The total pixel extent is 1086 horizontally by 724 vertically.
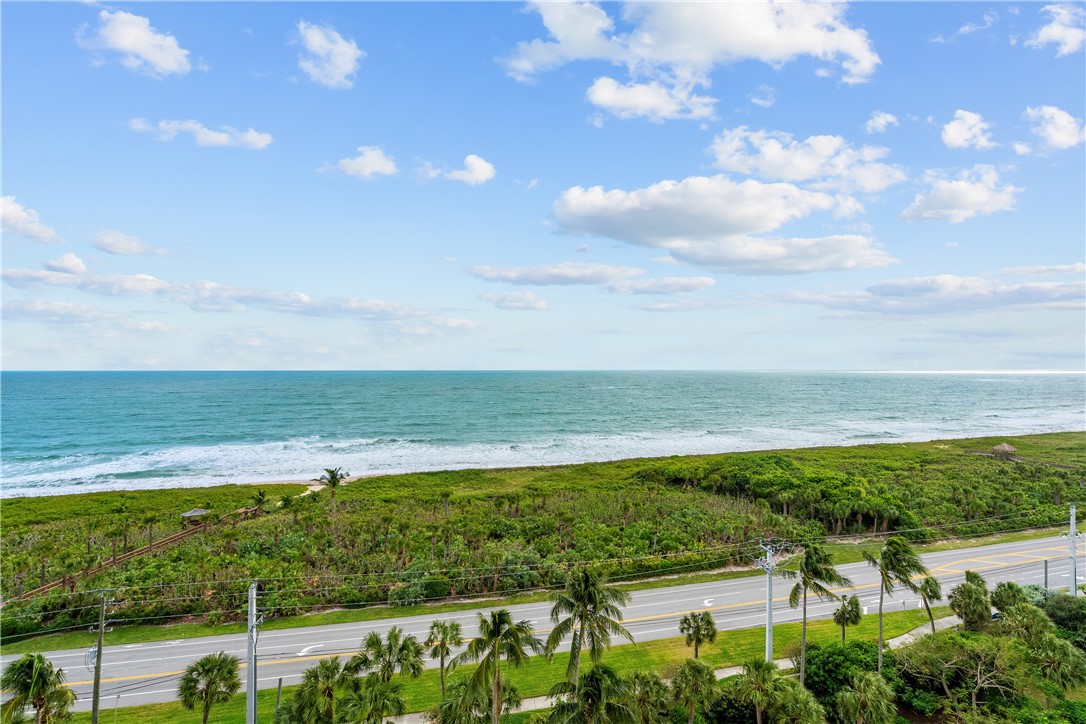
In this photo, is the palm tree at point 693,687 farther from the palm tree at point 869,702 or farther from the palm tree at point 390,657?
the palm tree at point 390,657

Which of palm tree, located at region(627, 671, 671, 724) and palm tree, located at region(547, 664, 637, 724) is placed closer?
palm tree, located at region(547, 664, 637, 724)

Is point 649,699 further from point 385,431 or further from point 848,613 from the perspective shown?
point 385,431

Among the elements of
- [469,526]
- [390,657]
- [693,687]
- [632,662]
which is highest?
[390,657]

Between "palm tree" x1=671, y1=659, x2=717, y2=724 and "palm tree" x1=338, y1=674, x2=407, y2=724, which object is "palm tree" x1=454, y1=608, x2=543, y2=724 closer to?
"palm tree" x1=338, y1=674, x2=407, y2=724

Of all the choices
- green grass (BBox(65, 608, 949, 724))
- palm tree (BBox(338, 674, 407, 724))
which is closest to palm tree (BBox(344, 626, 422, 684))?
palm tree (BBox(338, 674, 407, 724))

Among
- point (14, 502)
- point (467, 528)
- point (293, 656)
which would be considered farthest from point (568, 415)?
point (293, 656)

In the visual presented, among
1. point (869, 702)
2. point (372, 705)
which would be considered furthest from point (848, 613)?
point (372, 705)
